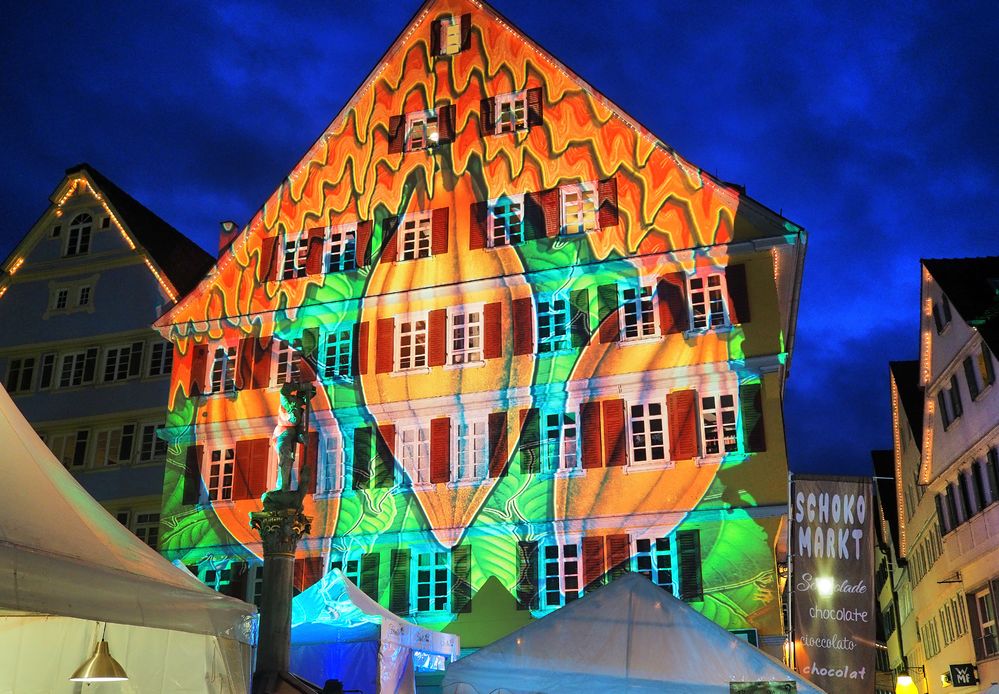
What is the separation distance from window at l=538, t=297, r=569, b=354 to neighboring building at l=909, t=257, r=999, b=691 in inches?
357

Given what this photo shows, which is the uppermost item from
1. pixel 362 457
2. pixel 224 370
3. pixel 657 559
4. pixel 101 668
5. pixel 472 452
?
pixel 224 370

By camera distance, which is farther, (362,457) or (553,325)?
(362,457)

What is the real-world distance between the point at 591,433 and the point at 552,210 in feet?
17.5

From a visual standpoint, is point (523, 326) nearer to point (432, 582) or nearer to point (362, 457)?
point (362, 457)

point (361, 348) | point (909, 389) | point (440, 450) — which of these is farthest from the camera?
point (909, 389)

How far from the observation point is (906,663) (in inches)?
1615

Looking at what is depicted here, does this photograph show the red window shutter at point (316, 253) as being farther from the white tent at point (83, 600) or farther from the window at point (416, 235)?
the white tent at point (83, 600)

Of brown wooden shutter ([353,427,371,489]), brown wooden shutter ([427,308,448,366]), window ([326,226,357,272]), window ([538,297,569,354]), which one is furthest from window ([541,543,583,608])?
window ([326,226,357,272])

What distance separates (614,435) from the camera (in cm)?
2156

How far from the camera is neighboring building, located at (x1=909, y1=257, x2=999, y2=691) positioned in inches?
908

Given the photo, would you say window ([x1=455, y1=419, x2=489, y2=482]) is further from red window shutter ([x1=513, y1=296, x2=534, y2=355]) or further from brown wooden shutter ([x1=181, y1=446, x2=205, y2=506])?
brown wooden shutter ([x1=181, y1=446, x2=205, y2=506])

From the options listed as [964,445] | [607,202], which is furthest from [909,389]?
[607,202]

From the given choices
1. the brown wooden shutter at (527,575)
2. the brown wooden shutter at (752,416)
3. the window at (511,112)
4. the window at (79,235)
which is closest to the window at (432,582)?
the brown wooden shutter at (527,575)

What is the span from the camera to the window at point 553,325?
74.4 ft
